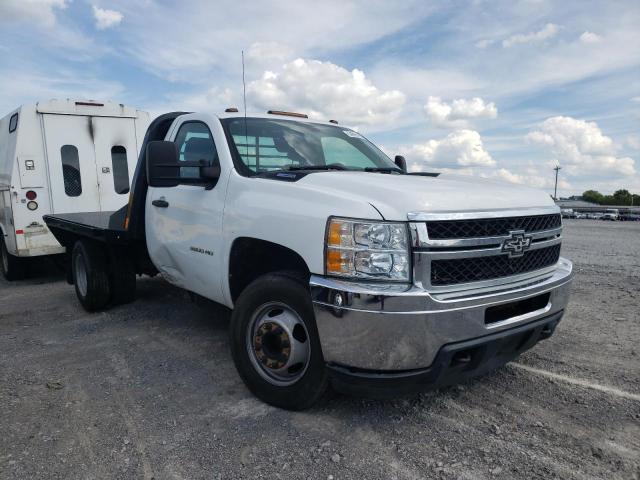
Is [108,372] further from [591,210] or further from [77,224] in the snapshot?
[591,210]

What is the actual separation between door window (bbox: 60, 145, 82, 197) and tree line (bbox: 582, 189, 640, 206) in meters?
104

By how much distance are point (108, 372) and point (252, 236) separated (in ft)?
5.76

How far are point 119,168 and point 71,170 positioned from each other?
0.77 meters

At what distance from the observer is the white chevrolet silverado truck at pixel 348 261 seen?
262cm

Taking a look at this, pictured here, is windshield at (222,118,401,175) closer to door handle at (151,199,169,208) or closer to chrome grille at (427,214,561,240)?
door handle at (151,199,169,208)

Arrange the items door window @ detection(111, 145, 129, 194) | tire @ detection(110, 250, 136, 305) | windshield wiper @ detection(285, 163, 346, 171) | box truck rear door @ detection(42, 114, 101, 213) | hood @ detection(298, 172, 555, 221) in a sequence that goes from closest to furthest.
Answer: hood @ detection(298, 172, 555, 221) → windshield wiper @ detection(285, 163, 346, 171) → tire @ detection(110, 250, 136, 305) → box truck rear door @ detection(42, 114, 101, 213) → door window @ detection(111, 145, 129, 194)

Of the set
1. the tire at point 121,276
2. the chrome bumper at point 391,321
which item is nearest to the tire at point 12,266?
the tire at point 121,276

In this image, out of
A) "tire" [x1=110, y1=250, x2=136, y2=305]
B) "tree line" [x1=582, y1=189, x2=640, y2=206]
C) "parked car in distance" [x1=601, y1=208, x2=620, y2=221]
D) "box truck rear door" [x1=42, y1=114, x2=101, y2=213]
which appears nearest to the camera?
"tire" [x1=110, y1=250, x2=136, y2=305]

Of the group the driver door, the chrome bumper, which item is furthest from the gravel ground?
the driver door

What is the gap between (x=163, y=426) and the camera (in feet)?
9.96

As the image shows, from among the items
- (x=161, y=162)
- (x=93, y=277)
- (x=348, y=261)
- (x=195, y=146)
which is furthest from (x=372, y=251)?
(x=93, y=277)

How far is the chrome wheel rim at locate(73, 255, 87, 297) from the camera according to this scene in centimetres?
580

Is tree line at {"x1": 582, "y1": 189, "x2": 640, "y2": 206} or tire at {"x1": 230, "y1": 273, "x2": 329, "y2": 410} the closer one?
tire at {"x1": 230, "y1": 273, "x2": 329, "y2": 410}

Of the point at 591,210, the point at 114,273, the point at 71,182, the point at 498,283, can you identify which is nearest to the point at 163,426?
the point at 498,283
